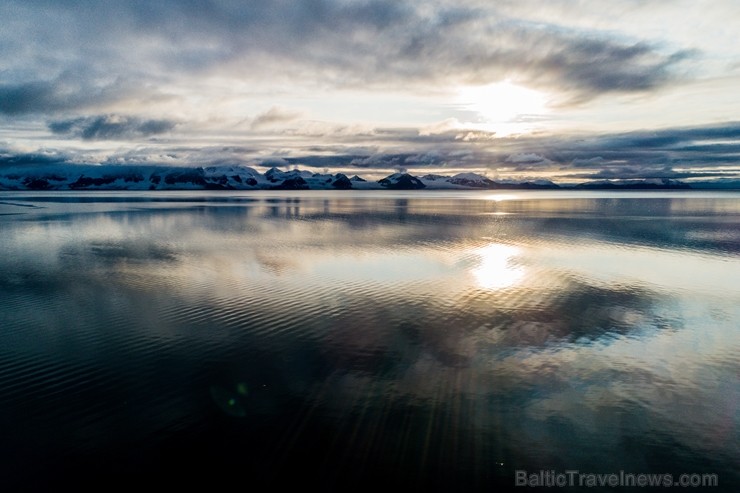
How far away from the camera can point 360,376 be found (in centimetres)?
1864

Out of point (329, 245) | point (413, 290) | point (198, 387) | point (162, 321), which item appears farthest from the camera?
point (329, 245)

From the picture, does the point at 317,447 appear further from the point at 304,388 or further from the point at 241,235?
→ the point at 241,235

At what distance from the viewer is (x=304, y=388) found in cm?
1762

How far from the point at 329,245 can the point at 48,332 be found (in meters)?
32.0

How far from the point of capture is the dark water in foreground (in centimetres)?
1352

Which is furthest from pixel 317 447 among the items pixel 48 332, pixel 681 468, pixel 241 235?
pixel 241 235

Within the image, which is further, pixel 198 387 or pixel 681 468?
pixel 198 387

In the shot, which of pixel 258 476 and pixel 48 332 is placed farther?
pixel 48 332

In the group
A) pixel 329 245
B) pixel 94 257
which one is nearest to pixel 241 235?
pixel 329 245

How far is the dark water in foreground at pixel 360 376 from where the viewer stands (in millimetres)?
13516

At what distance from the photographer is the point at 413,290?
32.0 metres

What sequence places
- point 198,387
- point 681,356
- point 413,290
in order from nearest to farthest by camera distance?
point 198,387, point 681,356, point 413,290

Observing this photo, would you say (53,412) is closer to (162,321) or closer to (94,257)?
(162,321)

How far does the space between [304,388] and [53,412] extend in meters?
8.14
